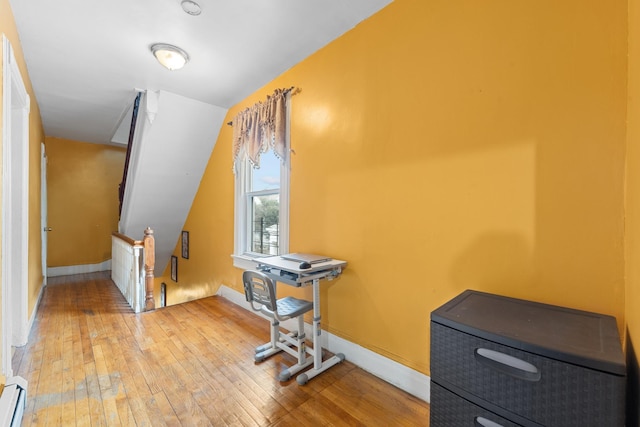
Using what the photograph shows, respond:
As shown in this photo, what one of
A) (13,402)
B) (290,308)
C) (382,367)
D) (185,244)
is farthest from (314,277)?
(185,244)

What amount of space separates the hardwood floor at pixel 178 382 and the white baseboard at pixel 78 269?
2.86m

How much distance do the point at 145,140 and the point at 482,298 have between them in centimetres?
387

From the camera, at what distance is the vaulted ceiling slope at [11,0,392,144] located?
1.95m

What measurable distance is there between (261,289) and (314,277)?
0.38 m

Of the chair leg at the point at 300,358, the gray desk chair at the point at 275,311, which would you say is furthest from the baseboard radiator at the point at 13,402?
the chair leg at the point at 300,358

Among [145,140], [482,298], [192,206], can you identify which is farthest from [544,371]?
[192,206]

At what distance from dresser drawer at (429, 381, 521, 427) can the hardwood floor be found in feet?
1.84

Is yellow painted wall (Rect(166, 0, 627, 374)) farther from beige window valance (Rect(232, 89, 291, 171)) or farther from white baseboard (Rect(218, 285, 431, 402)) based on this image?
beige window valance (Rect(232, 89, 291, 171))

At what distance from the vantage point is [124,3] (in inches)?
75.0

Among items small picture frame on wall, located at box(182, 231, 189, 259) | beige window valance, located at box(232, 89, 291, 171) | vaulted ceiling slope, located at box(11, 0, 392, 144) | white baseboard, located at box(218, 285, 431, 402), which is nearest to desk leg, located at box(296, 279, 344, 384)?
white baseboard, located at box(218, 285, 431, 402)

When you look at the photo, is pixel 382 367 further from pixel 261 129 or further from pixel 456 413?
pixel 261 129

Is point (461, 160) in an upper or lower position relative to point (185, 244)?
upper

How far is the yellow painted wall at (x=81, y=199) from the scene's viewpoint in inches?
197

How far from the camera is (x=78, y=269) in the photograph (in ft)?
17.1
